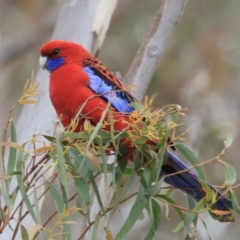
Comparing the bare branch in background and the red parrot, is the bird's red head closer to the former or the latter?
the red parrot

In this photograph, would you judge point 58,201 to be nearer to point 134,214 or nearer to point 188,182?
point 134,214

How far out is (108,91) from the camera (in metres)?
1.71

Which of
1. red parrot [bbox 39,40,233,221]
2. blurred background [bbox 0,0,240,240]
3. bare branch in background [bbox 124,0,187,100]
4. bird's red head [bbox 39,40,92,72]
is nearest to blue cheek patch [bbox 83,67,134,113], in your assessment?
red parrot [bbox 39,40,233,221]

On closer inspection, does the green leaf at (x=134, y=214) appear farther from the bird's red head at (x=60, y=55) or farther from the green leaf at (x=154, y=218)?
the bird's red head at (x=60, y=55)

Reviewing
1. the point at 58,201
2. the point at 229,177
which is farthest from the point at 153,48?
the point at 58,201

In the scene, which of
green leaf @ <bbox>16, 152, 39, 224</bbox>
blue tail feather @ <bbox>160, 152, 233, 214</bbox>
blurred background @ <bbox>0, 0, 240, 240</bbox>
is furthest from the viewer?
blurred background @ <bbox>0, 0, 240, 240</bbox>

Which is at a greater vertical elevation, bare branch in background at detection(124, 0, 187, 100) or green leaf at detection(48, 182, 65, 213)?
bare branch in background at detection(124, 0, 187, 100)

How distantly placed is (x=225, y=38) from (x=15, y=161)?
9.36 feet

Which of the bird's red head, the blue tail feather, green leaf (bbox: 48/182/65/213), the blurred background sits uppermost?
the bird's red head

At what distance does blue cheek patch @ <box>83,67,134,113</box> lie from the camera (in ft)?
5.81

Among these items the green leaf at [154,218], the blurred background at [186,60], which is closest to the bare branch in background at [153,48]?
the green leaf at [154,218]

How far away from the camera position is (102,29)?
261 cm

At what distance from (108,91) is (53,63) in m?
0.48

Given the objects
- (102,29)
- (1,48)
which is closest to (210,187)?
(102,29)
